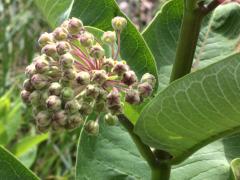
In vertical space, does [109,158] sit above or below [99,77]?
below

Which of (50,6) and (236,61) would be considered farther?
(50,6)

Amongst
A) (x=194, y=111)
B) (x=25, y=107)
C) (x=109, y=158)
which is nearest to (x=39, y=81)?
(x=194, y=111)

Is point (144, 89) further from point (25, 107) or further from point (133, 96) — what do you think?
point (25, 107)

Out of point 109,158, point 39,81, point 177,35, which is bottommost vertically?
point 109,158

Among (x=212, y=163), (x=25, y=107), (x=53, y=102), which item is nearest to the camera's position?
(x=53, y=102)

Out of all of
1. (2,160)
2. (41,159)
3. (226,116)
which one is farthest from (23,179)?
(41,159)

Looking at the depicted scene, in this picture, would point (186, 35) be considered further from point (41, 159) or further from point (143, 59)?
point (41, 159)

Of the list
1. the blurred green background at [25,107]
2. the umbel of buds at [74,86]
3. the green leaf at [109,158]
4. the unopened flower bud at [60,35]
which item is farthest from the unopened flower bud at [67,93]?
the blurred green background at [25,107]
